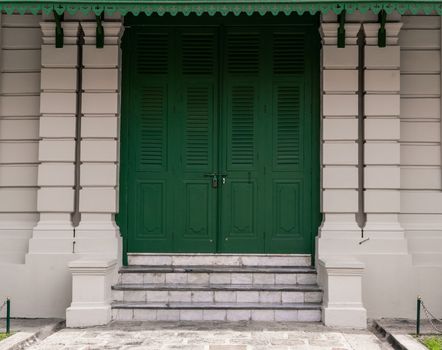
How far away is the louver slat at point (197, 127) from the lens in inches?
421

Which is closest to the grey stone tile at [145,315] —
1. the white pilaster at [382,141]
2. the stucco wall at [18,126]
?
the stucco wall at [18,126]

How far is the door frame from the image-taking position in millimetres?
10570

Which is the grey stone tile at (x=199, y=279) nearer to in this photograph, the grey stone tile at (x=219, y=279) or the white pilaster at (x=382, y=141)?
the grey stone tile at (x=219, y=279)

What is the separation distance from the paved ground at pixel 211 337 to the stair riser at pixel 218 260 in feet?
4.49

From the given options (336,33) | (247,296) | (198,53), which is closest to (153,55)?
(198,53)

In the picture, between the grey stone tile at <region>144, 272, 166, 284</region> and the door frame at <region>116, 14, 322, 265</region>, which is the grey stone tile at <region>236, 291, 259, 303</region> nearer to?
the grey stone tile at <region>144, 272, 166, 284</region>

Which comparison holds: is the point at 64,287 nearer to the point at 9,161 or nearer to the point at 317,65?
the point at 9,161

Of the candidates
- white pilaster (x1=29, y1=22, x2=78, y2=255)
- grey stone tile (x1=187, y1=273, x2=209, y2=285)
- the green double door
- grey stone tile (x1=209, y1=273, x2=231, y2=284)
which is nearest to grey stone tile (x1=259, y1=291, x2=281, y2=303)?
grey stone tile (x1=209, y1=273, x2=231, y2=284)

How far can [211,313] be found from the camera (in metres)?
9.53

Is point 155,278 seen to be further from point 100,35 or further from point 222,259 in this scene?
point 100,35

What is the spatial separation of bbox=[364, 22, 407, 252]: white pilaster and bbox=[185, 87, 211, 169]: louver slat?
2652 millimetres

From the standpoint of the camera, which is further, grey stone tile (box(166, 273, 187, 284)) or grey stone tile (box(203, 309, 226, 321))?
grey stone tile (box(166, 273, 187, 284))

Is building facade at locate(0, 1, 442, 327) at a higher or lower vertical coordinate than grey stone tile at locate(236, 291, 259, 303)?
higher

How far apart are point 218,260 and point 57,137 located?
3.34 meters
